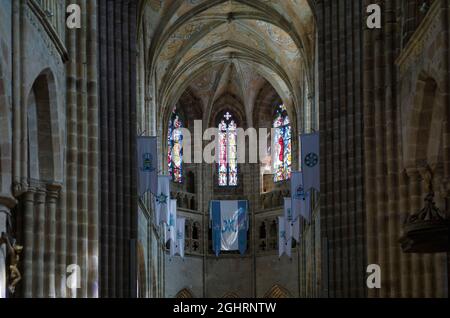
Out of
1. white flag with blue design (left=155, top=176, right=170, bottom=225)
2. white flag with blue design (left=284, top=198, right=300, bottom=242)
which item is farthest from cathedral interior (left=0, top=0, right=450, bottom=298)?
white flag with blue design (left=155, top=176, right=170, bottom=225)

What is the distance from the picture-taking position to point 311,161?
3756 cm

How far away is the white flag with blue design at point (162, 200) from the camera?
44.7m

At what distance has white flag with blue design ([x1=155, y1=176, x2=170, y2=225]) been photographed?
147 ft

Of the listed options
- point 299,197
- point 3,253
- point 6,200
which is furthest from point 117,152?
point 6,200

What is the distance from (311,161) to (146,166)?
18.3 ft

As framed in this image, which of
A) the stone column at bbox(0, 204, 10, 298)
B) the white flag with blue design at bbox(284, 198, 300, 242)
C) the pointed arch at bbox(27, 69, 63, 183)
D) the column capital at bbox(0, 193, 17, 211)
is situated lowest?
the stone column at bbox(0, 204, 10, 298)

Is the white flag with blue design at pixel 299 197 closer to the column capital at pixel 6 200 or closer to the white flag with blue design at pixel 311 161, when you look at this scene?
the white flag with blue design at pixel 311 161

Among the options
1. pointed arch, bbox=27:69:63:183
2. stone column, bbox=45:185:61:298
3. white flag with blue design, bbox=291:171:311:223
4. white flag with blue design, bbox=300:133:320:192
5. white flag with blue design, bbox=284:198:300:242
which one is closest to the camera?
stone column, bbox=45:185:61:298

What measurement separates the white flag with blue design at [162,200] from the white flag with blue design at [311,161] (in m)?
8.59

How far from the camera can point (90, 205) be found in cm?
2747

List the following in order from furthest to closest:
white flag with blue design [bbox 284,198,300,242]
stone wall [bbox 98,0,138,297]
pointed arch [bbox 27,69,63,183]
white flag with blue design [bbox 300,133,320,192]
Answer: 1. white flag with blue design [bbox 284,198,300,242]
2. white flag with blue design [bbox 300,133,320,192]
3. stone wall [bbox 98,0,138,297]
4. pointed arch [bbox 27,69,63,183]

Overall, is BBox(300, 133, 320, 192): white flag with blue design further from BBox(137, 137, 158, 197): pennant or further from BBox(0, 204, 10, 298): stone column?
BBox(0, 204, 10, 298): stone column

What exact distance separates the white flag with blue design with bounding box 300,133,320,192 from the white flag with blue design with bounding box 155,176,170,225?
8.59 meters
